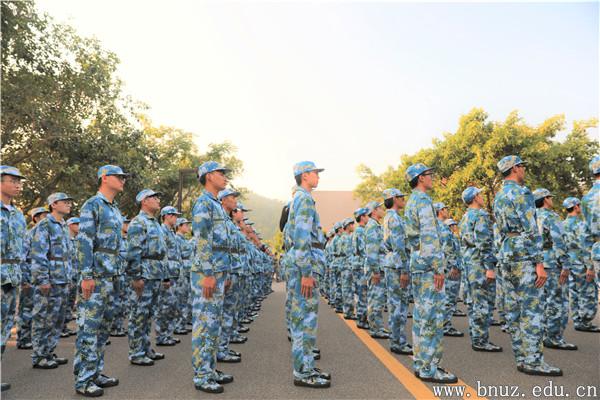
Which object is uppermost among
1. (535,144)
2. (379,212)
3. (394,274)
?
(535,144)

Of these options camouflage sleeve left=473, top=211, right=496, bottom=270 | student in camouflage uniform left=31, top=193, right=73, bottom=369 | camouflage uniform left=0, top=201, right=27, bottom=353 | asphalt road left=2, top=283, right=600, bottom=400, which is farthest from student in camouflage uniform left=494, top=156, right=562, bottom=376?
student in camouflage uniform left=31, top=193, right=73, bottom=369

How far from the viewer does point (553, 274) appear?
25.6ft

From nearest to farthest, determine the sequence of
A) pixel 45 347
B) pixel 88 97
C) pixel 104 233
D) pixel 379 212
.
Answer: pixel 104 233, pixel 45 347, pixel 379 212, pixel 88 97

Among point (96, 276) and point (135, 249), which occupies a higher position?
point (135, 249)

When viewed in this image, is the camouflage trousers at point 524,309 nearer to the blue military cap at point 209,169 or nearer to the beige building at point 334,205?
the blue military cap at point 209,169

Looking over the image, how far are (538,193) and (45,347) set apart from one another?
27.1 feet

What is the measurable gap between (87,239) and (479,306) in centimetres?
556

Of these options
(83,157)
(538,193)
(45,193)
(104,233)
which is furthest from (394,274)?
(45,193)

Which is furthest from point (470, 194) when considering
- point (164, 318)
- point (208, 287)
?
point (164, 318)

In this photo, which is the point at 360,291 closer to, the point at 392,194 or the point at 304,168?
the point at 392,194

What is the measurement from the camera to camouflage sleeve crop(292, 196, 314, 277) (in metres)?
5.27

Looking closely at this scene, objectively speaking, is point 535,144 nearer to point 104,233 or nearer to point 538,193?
point 538,193

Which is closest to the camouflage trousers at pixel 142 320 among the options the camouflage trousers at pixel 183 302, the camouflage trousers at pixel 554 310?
the camouflage trousers at pixel 183 302

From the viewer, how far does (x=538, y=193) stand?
330 inches
